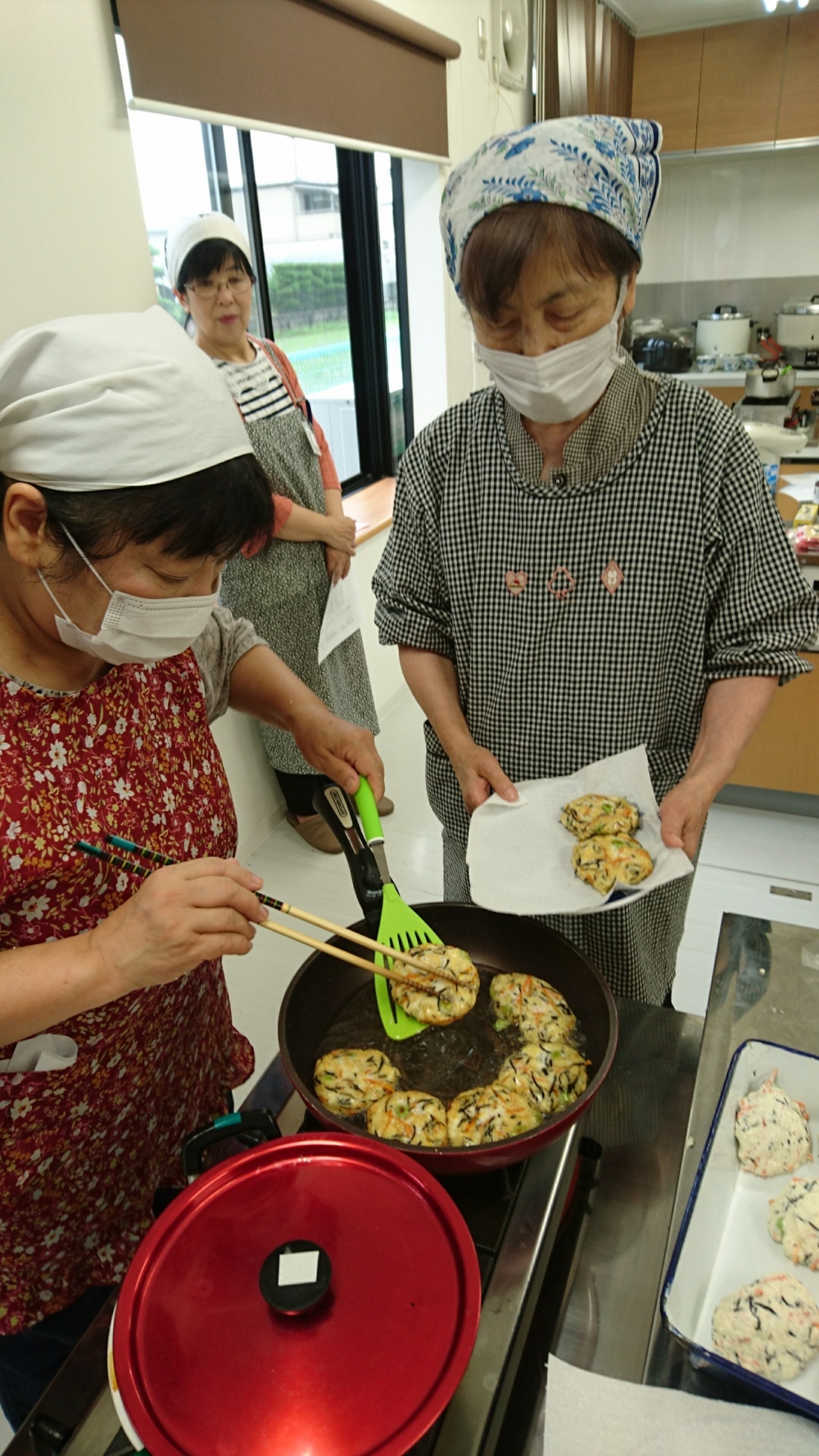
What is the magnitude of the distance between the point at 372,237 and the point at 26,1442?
420 cm

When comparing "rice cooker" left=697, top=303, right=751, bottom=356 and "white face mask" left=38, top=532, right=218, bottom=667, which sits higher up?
"rice cooker" left=697, top=303, right=751, bottom=356

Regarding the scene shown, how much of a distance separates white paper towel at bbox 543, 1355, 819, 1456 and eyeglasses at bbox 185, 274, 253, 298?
254 cm

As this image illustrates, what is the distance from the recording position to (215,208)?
3.08 meters

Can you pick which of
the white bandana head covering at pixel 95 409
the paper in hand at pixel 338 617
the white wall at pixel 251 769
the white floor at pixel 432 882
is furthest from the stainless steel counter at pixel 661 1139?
the paper in hand at pixel 338 617

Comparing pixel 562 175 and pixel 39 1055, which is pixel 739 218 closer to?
pixel 562 175

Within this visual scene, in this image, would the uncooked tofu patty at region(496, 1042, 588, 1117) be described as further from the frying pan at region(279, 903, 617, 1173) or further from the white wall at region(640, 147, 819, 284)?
the white wall at region(640, 147, 819, 284)

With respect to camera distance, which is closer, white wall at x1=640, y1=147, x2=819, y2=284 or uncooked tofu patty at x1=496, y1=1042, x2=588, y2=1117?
uncooked tofu patty at x1=496, y1=1042, x2=588, y2=1117

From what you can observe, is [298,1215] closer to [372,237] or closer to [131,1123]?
[131,1123]

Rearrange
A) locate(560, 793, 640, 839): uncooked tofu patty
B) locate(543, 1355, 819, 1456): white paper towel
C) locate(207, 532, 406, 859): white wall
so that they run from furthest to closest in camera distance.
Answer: locate(207, 532, 406, 859): white wall, locate(560, 793, 640, 839): uncooked tofu patty, locate(543, 1355, 819, 1456): white paper towel

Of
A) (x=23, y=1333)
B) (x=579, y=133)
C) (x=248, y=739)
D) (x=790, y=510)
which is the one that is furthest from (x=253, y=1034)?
(x=790, y=510)

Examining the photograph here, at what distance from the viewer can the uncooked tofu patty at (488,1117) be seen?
87 centimetres

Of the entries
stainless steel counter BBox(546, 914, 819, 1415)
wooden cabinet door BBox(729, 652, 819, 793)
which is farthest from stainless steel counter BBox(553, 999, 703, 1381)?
wooden cabinet door BBox(729, 652, 819, 793)

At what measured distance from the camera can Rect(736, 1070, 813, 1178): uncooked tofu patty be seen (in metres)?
0.86

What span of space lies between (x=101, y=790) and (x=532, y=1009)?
1.74 ft
